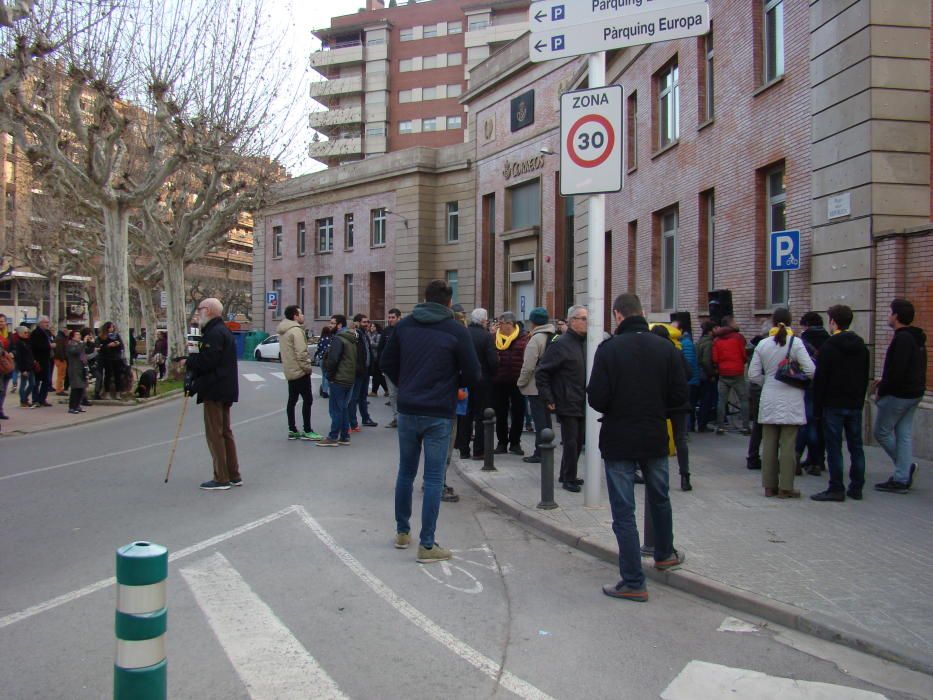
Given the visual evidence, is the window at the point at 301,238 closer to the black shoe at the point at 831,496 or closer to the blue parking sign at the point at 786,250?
the blue parking sign at the point at 786,250

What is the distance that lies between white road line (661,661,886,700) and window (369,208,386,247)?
1558 inches

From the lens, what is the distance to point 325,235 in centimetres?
4691

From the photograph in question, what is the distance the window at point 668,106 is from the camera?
19219mm

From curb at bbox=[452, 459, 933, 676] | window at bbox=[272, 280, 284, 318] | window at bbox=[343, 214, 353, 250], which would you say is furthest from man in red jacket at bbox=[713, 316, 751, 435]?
window at bbox=[272, 280, 284, 318]

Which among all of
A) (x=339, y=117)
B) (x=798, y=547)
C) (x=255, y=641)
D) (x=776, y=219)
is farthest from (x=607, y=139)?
(x=339, y=117)

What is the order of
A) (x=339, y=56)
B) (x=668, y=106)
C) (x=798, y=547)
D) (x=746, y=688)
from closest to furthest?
(x=746, y=688)
(x=798, y=547)
(x=668, y=106)
(x=339, y=56)

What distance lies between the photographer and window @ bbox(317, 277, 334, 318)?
46219 mm

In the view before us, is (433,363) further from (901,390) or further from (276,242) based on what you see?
(276,242)

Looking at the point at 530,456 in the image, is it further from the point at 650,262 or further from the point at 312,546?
the point at 650,262

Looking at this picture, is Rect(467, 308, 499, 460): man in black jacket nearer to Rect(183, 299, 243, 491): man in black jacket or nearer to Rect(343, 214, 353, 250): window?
Rect(183, 299, 243, 491): man in black jacket

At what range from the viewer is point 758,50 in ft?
49.8

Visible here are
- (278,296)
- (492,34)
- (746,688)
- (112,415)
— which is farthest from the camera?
(492,34)

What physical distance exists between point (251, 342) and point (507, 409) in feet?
116

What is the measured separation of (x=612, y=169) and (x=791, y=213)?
722 centimetres
